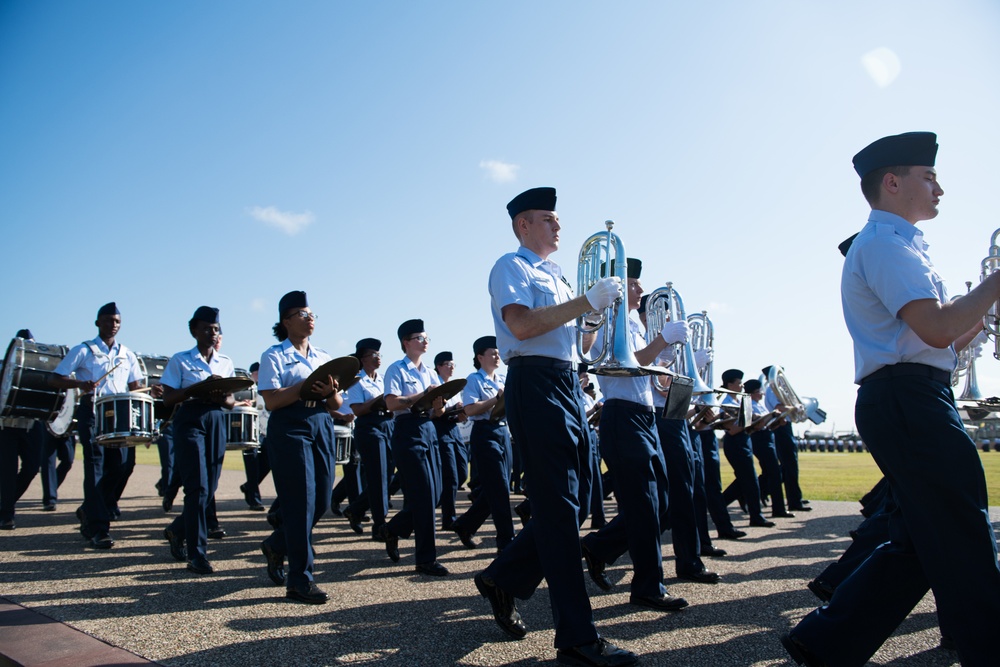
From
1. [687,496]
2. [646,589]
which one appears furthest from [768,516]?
[646,589]

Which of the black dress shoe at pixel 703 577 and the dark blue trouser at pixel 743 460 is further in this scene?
Answer: the dark blue trouser at pixel 743 460

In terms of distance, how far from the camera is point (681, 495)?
6.00m

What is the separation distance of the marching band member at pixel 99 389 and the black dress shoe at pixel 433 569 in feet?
10.6

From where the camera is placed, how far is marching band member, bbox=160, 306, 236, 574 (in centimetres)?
630

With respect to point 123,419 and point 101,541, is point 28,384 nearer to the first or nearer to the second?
point 123,419

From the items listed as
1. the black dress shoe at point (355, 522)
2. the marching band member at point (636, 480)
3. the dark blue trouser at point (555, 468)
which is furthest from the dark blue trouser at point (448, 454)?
the dark blue trouser at point (555, 468)

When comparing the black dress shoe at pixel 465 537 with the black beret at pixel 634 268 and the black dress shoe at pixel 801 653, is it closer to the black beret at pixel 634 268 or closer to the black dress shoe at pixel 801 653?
the black beret at pixel 634 268

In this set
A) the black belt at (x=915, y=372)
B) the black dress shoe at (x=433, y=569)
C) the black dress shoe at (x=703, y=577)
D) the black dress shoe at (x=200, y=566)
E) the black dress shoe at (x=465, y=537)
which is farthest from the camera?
the black dress shoe at (x=465, y=537)

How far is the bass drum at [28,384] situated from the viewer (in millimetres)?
8203

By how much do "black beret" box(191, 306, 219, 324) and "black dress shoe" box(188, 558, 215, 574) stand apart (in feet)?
7.23

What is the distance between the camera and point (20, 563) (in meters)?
6.38

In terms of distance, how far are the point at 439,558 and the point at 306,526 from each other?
7.13 ft

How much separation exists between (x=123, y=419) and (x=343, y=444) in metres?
3.11

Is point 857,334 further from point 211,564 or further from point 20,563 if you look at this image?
point 20,563
